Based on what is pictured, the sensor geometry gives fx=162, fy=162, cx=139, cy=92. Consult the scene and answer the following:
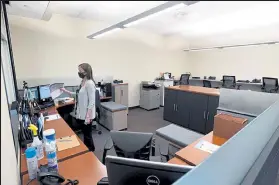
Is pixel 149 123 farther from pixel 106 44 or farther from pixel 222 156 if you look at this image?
pixel 222 156

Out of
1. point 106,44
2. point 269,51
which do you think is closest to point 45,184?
point 106,44

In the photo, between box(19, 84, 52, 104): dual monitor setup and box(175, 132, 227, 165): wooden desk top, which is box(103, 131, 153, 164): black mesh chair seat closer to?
box(175, 132, 227, 165): wooden desk top

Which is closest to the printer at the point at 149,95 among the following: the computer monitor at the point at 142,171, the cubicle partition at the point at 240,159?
the cubicle partition at the point at 240,159

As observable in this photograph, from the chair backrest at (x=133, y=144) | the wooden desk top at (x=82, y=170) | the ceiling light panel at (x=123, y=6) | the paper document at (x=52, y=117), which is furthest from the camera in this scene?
the paper document at (x=52, y=117)

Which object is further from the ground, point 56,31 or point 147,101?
point 56,31

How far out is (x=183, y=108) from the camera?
12.7 ft

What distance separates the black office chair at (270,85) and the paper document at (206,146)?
481 centimetres

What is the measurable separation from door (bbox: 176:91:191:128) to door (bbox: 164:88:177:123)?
0.43 feet

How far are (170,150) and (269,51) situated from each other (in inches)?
223

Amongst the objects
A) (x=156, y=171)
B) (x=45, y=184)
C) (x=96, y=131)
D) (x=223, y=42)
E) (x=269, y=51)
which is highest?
(x=223, y=42)

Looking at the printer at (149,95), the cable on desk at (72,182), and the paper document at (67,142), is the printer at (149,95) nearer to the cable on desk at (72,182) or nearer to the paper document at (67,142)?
the paper document at (67,142)

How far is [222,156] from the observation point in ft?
2.71

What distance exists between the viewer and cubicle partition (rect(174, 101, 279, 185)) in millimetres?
742

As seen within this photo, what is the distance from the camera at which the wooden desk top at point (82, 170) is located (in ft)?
3.71
